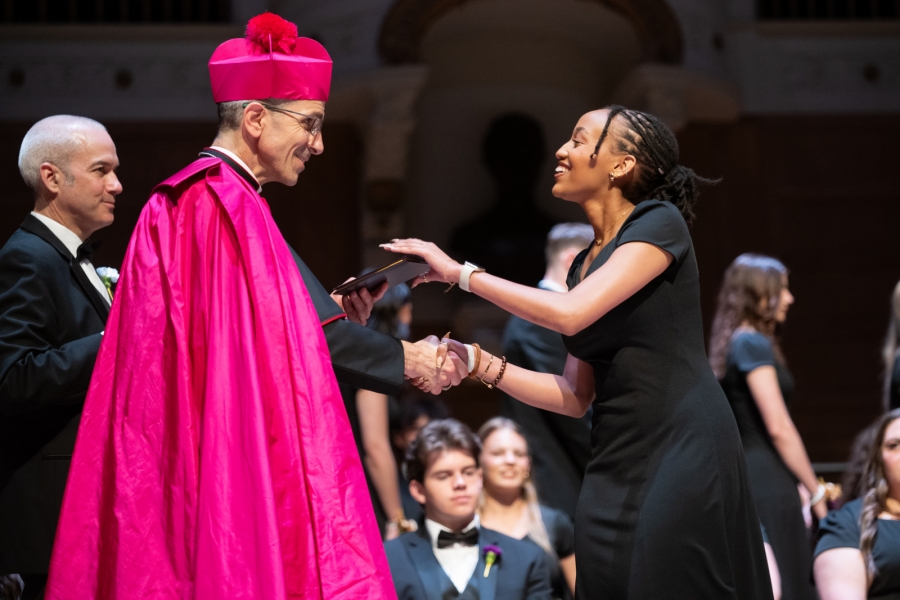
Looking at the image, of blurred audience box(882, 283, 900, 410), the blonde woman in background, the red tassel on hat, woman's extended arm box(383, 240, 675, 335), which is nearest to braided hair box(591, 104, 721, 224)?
woman's extended arm box(383, 240, 675, 335)

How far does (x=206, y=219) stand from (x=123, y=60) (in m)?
5.01

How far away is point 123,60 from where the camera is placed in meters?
6.70

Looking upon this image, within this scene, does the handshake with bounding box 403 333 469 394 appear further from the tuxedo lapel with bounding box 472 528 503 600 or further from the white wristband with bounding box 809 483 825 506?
the white wristband with bounding box 809 483 825 506

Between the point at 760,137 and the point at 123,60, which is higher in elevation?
the point at 123,60

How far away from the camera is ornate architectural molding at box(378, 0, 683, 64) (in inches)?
244

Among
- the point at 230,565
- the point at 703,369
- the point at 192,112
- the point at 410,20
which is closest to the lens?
the point at 230,565

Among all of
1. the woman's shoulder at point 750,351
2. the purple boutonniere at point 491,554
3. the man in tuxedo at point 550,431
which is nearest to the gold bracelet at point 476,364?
the purple boutonniere at point 491,554

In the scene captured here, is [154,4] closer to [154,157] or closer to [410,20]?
[154,157]

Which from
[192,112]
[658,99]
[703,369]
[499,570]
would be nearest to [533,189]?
[658,99]

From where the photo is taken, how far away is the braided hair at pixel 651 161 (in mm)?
2207

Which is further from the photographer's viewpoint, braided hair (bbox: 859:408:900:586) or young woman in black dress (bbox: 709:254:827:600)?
young woman in black dress (bbox: 709:254:827:600)

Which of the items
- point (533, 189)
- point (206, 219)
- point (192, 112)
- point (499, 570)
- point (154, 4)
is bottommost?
point (499, 570)

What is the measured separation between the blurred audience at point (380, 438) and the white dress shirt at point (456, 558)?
1.17 feet

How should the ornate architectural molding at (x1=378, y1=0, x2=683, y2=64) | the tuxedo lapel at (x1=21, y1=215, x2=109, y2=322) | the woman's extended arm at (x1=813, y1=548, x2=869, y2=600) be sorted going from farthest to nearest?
the ornate architectural molding at (x1=378, y1=0, x2=683, y2=64)
the woman's extended arm at (x1=813, y1=548, x2=869, y2=600)
the tuxedo lapel at (x1=21, y1=215, x2=109, y2=322)
